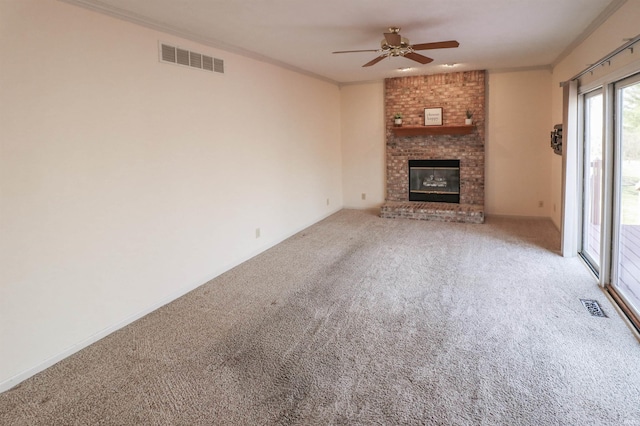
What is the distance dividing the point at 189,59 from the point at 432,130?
457cm

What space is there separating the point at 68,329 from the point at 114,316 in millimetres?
370

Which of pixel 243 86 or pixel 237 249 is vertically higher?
pixel 243 86

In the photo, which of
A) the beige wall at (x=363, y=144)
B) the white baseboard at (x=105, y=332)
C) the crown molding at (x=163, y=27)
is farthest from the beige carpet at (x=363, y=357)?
the beige wall at (x=363, y=144)

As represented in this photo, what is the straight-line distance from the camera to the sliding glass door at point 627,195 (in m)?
3.08

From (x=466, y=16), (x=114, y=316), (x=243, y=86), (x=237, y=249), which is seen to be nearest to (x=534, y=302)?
(x=466, y=16)

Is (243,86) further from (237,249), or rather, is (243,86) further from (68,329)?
(68,329)

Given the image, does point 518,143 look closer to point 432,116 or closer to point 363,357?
point 432,116

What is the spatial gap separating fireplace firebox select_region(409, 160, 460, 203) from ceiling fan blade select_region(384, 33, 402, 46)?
3690 millimetres

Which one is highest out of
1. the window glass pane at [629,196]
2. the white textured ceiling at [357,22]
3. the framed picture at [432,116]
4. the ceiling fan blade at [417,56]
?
the white textured ceiling at [357,22]

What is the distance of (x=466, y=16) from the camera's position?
3539 mm

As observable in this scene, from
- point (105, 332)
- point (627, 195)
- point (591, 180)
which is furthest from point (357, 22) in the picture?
point (105, 332)

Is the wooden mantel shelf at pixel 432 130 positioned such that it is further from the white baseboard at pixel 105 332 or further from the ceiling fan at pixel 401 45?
the white baseboard at pixel 105 332

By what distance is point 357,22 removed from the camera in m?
3.63

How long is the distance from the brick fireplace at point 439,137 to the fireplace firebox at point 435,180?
0.06 meters
